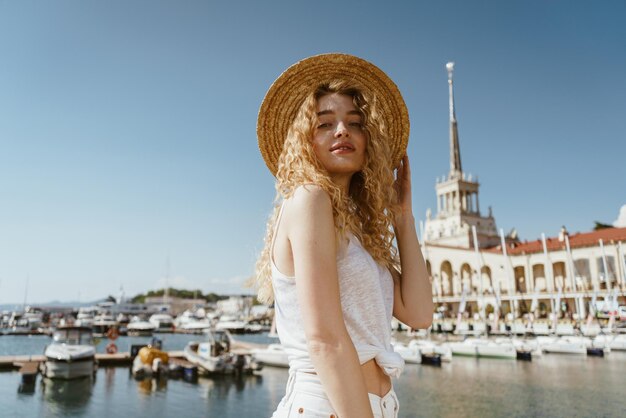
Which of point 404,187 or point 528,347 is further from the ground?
point 404,187

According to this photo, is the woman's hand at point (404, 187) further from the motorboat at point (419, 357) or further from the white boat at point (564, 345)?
the white boat at point (564, 345)

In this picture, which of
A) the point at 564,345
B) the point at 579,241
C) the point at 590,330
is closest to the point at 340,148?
the point at 564,345

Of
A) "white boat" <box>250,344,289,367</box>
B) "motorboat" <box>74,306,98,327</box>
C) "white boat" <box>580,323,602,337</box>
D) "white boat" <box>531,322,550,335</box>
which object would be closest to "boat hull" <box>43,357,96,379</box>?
"white boat" <box>250,344,289,367</box>

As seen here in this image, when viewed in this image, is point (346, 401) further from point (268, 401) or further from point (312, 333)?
point (268, 401)

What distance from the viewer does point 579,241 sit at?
5606 centimetres

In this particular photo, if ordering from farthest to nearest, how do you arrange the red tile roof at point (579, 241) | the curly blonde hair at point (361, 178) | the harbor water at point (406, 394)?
the red tile roof at point (579, 241)
the harbor water at point (406, 394)
the curly blonde hair at point (361, 178)

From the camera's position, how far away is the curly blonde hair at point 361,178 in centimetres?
183

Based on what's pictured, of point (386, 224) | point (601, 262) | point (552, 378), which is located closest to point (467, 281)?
point (601, 262)

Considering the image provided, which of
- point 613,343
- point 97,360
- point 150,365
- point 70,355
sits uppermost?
point 70,355

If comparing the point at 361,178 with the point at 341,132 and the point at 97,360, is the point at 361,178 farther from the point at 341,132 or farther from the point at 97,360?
the point at 97,360

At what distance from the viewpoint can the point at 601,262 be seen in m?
53.4

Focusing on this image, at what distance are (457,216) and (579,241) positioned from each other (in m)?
27.9

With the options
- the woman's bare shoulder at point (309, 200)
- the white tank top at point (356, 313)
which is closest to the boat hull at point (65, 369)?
the white tank top at point (356, 313)

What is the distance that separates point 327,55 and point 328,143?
0.54m
